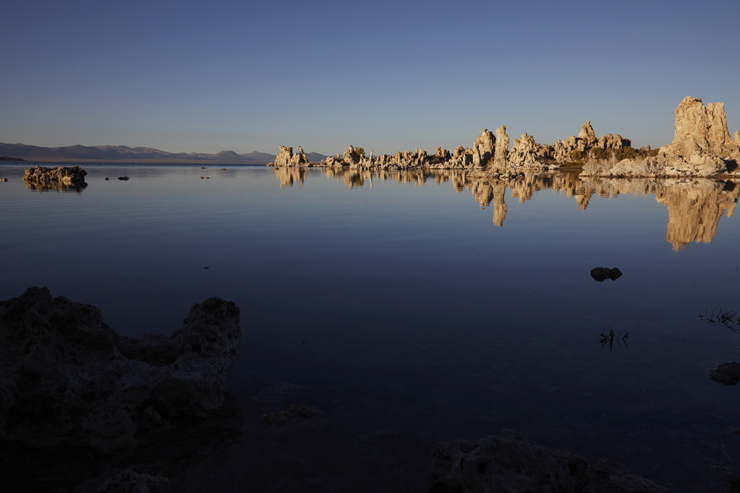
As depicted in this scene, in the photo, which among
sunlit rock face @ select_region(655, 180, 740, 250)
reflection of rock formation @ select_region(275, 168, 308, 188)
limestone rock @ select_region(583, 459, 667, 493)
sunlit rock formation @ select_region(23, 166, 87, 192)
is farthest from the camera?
reflection of rock formation @ select_region(275, 168, 308, 188)

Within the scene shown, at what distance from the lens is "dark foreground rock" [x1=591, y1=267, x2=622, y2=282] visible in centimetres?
1195

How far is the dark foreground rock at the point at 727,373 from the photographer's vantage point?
6328mm

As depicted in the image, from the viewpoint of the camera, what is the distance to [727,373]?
6438 millimetres

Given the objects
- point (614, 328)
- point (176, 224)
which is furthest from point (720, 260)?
point (176, 224)

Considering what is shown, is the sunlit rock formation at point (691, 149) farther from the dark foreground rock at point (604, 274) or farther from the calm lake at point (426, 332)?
the dark foreground rock at point (604, 274)

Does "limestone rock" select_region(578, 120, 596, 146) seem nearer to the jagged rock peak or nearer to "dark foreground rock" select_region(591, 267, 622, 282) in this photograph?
the jagged rock peak

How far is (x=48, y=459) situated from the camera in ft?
16.1

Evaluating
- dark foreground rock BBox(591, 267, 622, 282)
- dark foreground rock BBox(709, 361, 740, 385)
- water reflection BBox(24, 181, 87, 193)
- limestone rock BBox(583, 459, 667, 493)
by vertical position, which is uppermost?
water reflection BBox(24, 181, 87, 193)

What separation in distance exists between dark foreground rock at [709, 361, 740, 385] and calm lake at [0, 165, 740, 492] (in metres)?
0.17

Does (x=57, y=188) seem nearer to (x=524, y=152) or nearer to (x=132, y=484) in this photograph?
(x=132, y=484)

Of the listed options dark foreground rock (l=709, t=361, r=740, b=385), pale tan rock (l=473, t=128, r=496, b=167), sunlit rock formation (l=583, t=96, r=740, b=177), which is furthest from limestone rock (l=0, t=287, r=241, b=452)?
pale tan rock (l=473, t=128, r=496, b=167)

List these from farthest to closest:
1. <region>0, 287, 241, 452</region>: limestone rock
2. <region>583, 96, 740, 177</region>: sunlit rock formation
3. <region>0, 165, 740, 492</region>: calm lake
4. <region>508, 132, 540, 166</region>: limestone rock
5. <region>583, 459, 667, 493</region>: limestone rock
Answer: <region>508, 132, 540, 166</region>: limestone rock
<region>583, 96, 740, 177</region>: sunlit rock formation
<region>0, 287, 241, 452</region>: limestone rock
<region>0, 165, 740, 492</region>: calm lake
<region>583, 459, 667, 493</region>: limestone rock

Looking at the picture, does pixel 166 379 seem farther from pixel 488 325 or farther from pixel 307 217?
pixel 307 217

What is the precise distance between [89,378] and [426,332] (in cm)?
547
